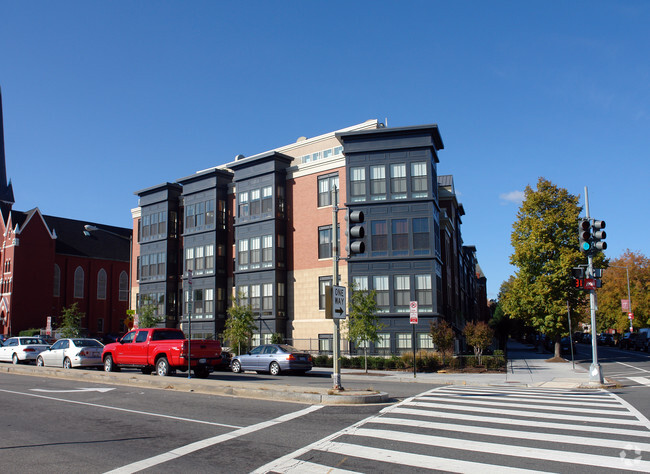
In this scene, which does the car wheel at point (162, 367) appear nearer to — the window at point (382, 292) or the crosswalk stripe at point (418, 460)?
the crosswalk stripe at point (418, 460)

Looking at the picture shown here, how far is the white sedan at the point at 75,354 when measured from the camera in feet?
83.1

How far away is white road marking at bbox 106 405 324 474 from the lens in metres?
7.60

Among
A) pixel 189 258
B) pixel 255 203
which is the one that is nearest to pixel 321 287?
pixel 255 203

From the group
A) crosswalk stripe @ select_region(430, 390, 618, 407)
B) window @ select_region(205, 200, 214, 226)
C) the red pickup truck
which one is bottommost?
crosswalk stripe @ select_region(430, 390, 618, 407)

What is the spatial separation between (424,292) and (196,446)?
2475cm

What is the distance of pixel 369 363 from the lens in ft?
94.2

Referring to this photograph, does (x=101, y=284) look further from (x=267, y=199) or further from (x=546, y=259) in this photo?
(x=546, y=259)

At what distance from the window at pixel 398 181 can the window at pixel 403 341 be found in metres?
8.17

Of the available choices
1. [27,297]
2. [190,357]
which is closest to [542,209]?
[190,357]

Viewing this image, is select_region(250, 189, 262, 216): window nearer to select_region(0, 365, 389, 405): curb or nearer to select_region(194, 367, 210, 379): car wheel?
select_region(194, 367, 210, 379): car wheel

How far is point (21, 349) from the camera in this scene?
3080 centimetres

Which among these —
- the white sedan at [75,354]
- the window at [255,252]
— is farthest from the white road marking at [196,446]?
the window at [255,252]

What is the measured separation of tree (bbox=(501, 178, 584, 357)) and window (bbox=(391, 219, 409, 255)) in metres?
8.32

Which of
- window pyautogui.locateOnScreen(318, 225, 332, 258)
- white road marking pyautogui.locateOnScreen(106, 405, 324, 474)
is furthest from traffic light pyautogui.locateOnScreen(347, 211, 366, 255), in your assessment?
window pyautogui.locateOnScreen(318, 225, 332, 258)
